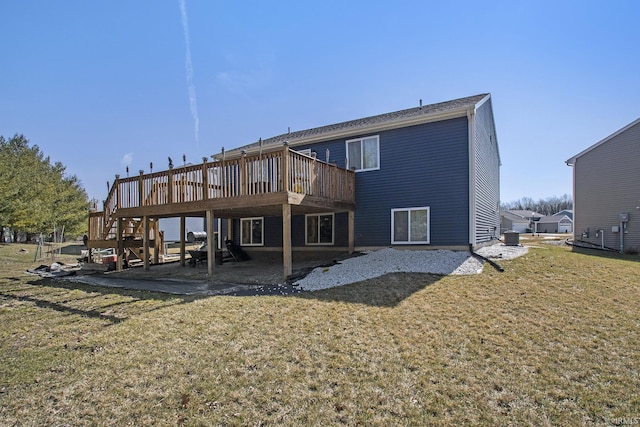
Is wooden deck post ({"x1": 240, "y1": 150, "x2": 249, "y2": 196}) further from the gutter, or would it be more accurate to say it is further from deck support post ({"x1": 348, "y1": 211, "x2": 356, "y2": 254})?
the gutter

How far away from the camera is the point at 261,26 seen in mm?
13211

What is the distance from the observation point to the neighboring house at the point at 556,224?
191 feet

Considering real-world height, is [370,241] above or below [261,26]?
below

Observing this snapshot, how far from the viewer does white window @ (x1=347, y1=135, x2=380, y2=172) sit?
12.9 meters

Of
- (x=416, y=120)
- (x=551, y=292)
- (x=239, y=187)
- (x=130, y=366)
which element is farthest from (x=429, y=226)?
(x=130, y=366)

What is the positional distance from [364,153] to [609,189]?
13.8 meters

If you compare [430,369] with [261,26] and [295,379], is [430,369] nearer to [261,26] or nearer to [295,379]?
[295,379]

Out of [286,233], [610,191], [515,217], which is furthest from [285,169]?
[515,217]

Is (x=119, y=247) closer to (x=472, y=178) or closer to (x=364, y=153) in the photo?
(x=364, y=153)

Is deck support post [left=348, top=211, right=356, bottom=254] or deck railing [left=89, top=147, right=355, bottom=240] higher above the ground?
deck railing [left=89, top=147, right=355, bottom=240]

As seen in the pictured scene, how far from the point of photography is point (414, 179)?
12.1m

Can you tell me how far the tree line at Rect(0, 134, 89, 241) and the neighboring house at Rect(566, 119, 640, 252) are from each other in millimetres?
31633

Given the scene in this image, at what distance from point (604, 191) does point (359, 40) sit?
14.9 m

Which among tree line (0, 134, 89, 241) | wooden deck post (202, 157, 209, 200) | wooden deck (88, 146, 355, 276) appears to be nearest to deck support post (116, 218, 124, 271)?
wooden deck (88, 146, 355, 276)
